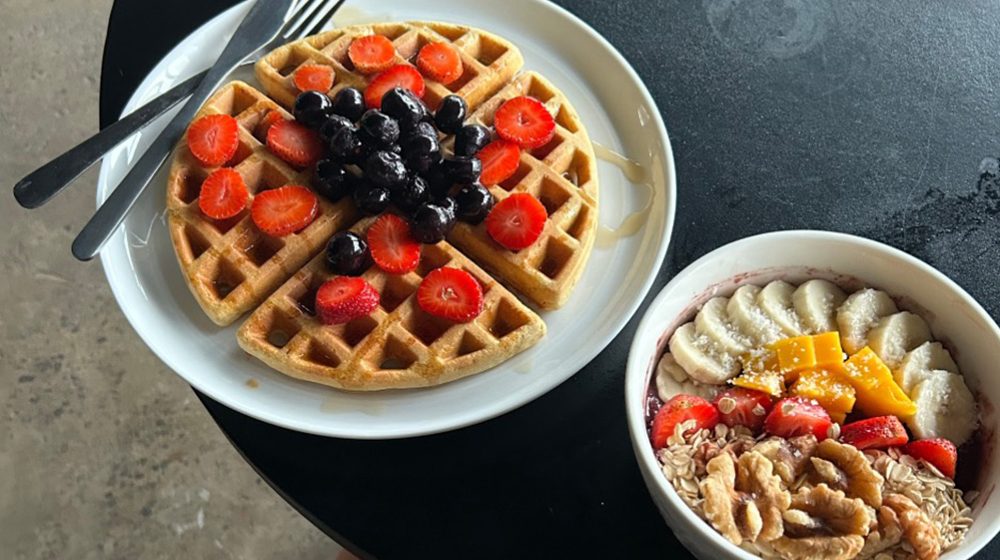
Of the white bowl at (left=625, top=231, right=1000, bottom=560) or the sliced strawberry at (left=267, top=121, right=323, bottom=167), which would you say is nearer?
the white bowl at (left=625, top=231, right=1000, bottom=560)

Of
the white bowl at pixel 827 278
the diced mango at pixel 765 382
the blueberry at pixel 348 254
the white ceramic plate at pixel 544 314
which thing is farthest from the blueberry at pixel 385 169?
the diced mango at pixel 765 382

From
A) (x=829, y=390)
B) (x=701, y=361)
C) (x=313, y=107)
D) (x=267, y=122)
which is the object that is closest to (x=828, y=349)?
(x=829, y=390)

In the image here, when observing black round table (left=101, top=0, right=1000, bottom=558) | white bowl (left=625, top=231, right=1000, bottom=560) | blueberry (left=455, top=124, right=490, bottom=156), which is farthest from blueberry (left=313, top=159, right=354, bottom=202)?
white bowl (left=625, top=231, right=1000, bottom=560)

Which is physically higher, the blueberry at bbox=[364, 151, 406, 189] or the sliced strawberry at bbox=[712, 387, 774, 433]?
the sliced strawberry at bbox=[712, 387, 774, 433]

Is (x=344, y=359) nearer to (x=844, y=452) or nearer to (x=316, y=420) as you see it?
(x=316, y=420)

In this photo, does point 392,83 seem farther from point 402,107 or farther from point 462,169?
point 462,169

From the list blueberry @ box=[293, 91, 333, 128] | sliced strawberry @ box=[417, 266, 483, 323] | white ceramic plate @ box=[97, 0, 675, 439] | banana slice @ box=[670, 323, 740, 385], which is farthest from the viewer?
blueberry @ box=[293, 91, 333, 128]

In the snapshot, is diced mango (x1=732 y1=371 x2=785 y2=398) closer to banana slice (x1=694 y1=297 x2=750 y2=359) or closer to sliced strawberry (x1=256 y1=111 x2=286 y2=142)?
banana slice (x1=694 y1=297 x2=750 y2=359)
